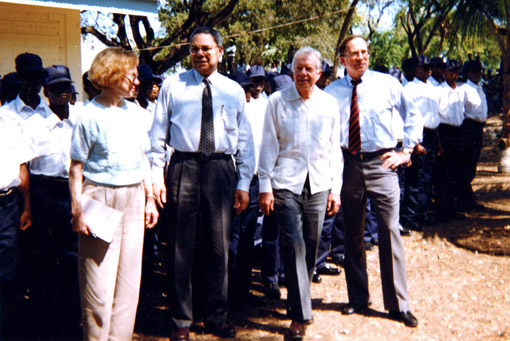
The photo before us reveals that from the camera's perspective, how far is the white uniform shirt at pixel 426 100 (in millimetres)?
7957

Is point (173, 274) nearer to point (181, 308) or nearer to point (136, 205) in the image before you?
point (181, 308)

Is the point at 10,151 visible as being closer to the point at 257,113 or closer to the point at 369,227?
the point at 257,113

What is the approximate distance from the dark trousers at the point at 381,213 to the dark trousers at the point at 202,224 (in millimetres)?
1088

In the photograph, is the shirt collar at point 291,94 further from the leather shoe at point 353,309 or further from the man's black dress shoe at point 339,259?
the man's black dress shoe at point 339,259

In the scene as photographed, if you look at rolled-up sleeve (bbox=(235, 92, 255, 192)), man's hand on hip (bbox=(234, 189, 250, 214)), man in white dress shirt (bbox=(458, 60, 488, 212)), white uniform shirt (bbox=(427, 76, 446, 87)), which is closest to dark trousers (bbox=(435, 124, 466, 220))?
man in white dress shirt (bbox=(458, 60, 488, 212))

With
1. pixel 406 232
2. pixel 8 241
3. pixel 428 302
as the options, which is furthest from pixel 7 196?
pixel 406 232

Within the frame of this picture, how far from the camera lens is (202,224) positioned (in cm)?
448

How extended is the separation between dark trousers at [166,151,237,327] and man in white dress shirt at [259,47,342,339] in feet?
1.08

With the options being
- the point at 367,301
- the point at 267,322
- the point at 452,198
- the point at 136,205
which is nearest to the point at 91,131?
the point at 136,205

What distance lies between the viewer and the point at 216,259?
444cm

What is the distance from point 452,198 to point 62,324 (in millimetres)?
6246

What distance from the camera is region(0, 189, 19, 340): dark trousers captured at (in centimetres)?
383

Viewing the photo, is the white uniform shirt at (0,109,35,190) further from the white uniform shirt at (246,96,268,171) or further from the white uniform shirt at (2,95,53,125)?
the white uniform shirt at (246,96,268,171)

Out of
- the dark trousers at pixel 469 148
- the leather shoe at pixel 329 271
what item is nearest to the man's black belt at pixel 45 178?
the leather shoe at pixel 329 271
